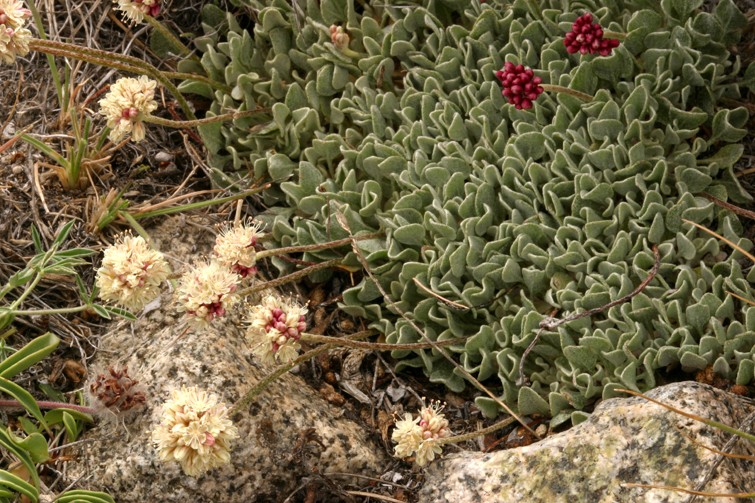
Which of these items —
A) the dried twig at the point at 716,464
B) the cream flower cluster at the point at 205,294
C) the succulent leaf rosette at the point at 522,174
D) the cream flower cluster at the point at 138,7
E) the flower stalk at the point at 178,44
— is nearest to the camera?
the dried twig at the point at 716,464

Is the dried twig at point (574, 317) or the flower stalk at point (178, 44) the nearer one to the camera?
the dried twig at point (574, 317)

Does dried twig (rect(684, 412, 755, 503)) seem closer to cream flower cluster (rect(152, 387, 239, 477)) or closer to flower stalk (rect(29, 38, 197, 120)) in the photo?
cream flower cluster (rect(152, 387, 239, 477))

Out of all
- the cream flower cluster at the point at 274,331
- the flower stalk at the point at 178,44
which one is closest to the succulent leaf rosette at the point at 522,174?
the flower stalk at the point at 178,44

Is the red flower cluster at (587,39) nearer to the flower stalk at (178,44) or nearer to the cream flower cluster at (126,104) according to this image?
the cream flower cluster at (126,104)

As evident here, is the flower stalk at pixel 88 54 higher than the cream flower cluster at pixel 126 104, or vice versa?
the flower stalk at pixel 88 54

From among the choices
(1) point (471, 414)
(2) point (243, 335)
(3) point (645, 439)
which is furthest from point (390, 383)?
(3) point (645, 439)

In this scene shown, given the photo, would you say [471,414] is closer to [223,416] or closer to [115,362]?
[223,416]

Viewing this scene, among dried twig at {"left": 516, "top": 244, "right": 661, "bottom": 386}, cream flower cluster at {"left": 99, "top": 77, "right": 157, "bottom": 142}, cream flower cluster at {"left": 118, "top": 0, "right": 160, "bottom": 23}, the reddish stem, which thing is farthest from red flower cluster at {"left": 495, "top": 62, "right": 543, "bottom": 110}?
the reddish stem

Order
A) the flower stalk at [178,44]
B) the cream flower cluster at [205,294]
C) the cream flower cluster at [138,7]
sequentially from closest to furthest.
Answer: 1. the cream flower cluster at [205,294]
2. the cream flower cluster at [138,7]
3. the flower stalk at [178,44]

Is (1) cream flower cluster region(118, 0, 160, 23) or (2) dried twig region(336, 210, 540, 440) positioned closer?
(2) dried twig region(336, 210, 540, 440)
